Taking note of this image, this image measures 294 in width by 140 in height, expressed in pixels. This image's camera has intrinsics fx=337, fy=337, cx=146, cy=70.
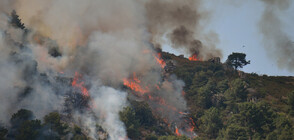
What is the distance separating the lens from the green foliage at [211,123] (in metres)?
82.8

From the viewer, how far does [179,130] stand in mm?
84062

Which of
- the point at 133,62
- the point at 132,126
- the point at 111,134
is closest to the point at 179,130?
the point at 132,126

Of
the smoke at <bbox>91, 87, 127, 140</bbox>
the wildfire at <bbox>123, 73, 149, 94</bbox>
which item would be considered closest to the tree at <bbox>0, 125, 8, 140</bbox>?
the smoke at <bbox>91, 87, 127, 140</bbox>

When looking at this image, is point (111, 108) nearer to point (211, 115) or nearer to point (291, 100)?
point (211, 115)

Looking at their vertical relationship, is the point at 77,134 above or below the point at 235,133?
below

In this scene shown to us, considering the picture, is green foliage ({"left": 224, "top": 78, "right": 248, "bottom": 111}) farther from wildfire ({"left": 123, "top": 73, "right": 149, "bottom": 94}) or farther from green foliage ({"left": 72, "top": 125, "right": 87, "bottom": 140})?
green foliage ({"left": 72, "top": 125, "right": 87, "bottom": 140})

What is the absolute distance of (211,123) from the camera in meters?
84.1

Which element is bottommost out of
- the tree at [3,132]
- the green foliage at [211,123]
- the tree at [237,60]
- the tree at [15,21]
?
the tree at [3,132]

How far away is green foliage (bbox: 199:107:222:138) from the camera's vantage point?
82.8 m

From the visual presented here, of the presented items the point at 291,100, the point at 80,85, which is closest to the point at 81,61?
the point at 80,85

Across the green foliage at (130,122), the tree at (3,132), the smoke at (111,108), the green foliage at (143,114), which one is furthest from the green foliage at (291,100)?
the tree at (3,132)

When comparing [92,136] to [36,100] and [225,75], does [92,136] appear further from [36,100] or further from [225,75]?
[225,75]

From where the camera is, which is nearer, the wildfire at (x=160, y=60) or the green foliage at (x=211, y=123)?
the green foliage at (x=211, y=123)

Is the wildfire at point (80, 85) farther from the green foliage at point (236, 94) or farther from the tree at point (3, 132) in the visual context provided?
the green foliage at point (236, 94)
